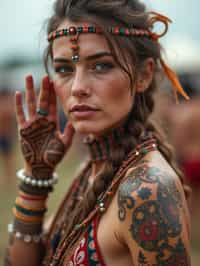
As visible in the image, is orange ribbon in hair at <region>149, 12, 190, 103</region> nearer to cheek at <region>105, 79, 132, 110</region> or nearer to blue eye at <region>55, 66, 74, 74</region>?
cheek at <region>105, 79, 132, 110</region>

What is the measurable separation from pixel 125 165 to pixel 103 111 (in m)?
0.30

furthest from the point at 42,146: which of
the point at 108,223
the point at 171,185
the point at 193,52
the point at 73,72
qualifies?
the point at 193,52

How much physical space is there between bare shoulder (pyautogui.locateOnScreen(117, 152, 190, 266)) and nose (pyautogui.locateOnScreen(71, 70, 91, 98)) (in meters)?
0.54

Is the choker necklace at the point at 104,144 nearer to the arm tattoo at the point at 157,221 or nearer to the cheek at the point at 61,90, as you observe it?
the cheek at the point at 61,90

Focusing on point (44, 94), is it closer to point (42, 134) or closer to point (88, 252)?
point (42, 134)

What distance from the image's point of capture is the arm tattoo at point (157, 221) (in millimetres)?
1719

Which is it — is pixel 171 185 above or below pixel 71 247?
above

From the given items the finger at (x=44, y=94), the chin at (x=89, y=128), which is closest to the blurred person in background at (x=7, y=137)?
the finger at (x=44, y=94)

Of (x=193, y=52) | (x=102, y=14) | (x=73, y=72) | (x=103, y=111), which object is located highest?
(x=102, y=14)

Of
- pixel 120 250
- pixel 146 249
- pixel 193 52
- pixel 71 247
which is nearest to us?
pixel 146 249

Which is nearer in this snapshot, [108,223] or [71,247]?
[108,223]

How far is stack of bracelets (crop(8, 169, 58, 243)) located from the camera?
8.18ft

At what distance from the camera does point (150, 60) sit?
7.68 ft

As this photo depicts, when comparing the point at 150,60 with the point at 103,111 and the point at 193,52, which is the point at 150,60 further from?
the point at 193,52
